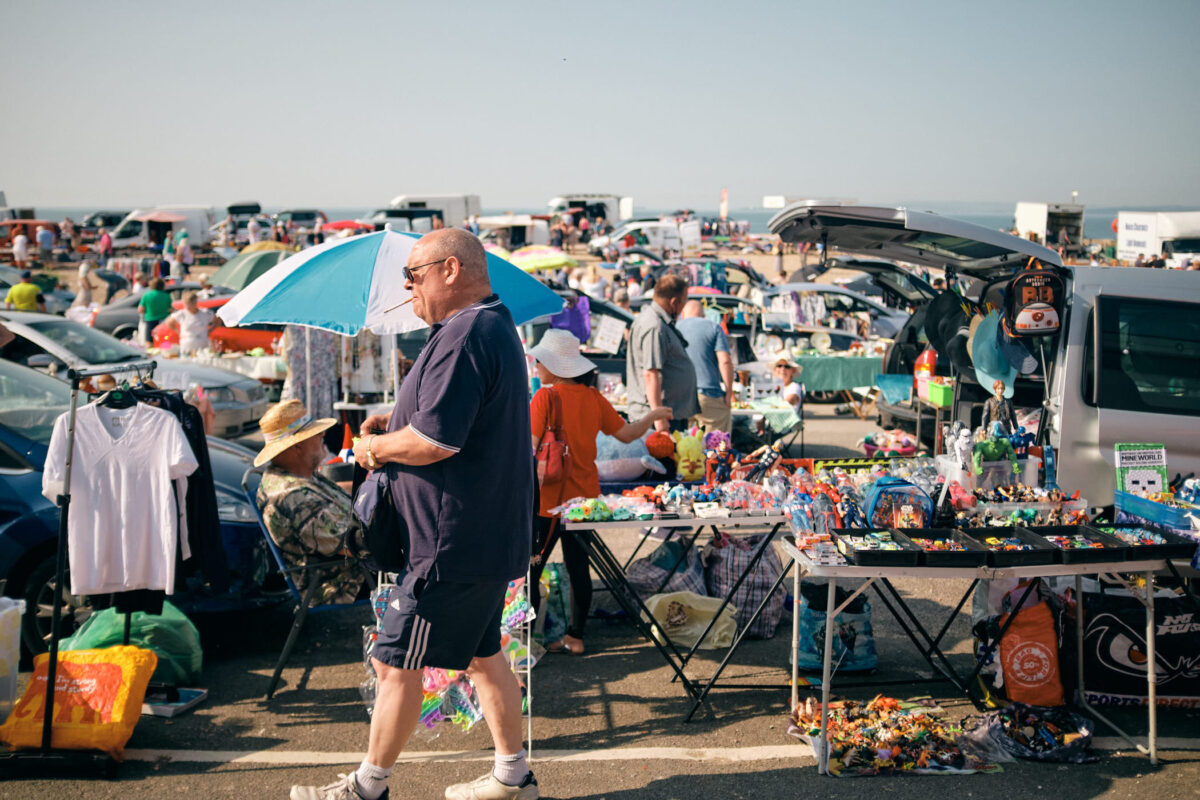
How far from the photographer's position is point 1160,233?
3059 centimetres

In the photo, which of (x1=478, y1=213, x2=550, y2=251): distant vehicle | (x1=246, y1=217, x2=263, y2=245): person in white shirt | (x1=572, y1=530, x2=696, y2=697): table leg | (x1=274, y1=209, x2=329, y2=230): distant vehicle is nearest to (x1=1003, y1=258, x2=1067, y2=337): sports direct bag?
(x1=572, y1=530, x2=696, y2=697): table leg

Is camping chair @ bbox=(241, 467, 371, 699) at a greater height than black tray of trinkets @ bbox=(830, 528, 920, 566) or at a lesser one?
lesser

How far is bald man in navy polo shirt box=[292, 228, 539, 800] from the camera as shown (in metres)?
3.07

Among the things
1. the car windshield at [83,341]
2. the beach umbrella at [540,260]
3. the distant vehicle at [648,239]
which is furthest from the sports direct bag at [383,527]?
the distant vehicle at [648,239]

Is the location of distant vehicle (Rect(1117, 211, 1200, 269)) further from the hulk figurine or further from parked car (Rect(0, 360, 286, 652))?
parked car (Rect(0, 360, 286, 652))

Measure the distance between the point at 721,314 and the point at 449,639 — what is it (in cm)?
Answer: 1195

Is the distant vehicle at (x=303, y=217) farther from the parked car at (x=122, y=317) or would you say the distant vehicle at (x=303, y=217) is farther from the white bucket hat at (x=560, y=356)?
the white bucket hat at (x=560, y=356)

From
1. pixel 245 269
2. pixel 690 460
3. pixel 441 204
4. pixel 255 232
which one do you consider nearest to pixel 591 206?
pixel 441 204

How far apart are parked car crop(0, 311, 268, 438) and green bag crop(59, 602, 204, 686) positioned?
17.5 ft

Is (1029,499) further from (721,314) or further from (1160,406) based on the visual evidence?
(721,314)

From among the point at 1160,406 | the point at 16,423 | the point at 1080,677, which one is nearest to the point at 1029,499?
the point at 1080,677

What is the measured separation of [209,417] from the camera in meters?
5.71

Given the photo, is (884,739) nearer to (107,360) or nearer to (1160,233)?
(107,360)

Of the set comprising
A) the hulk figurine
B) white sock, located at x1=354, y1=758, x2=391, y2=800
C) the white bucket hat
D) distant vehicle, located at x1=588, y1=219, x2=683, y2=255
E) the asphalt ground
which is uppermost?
distant vehicle, located at x1=588, y1=219, x2=683, y2=255
